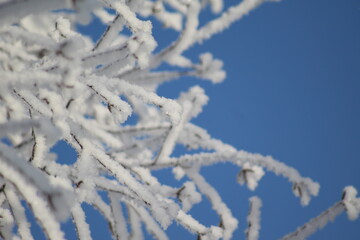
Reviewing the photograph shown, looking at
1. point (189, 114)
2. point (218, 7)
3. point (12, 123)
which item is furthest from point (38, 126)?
point (218, 7)

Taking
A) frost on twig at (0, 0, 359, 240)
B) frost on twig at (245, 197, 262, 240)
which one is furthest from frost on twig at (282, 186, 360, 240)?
frost on twig at (245, 197, 262, 240)

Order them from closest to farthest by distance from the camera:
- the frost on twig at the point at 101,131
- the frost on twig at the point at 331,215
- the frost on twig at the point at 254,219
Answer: the frost on twig at the point at 101,131, the frost on twig at the point at 331,215, the frost on twig at the point at 254,219

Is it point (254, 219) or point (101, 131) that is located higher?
point (101, 131)

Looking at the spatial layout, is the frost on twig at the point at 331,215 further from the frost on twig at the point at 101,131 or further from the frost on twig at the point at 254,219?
the frost on twig at the point at 254,219

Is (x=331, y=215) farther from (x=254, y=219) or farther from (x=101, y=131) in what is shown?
(x=101, y=131)

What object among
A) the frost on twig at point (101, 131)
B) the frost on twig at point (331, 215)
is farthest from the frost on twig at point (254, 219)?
the frost on twig at point (331, 215)

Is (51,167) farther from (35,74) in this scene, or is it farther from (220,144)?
(220,144)

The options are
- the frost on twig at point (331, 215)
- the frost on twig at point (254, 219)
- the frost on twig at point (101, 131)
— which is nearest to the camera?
the frost on twig at point (101, 131)

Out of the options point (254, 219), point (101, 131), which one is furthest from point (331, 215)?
point (101, 131)

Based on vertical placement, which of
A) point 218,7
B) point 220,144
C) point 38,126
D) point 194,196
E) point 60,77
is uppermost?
point 218,7
